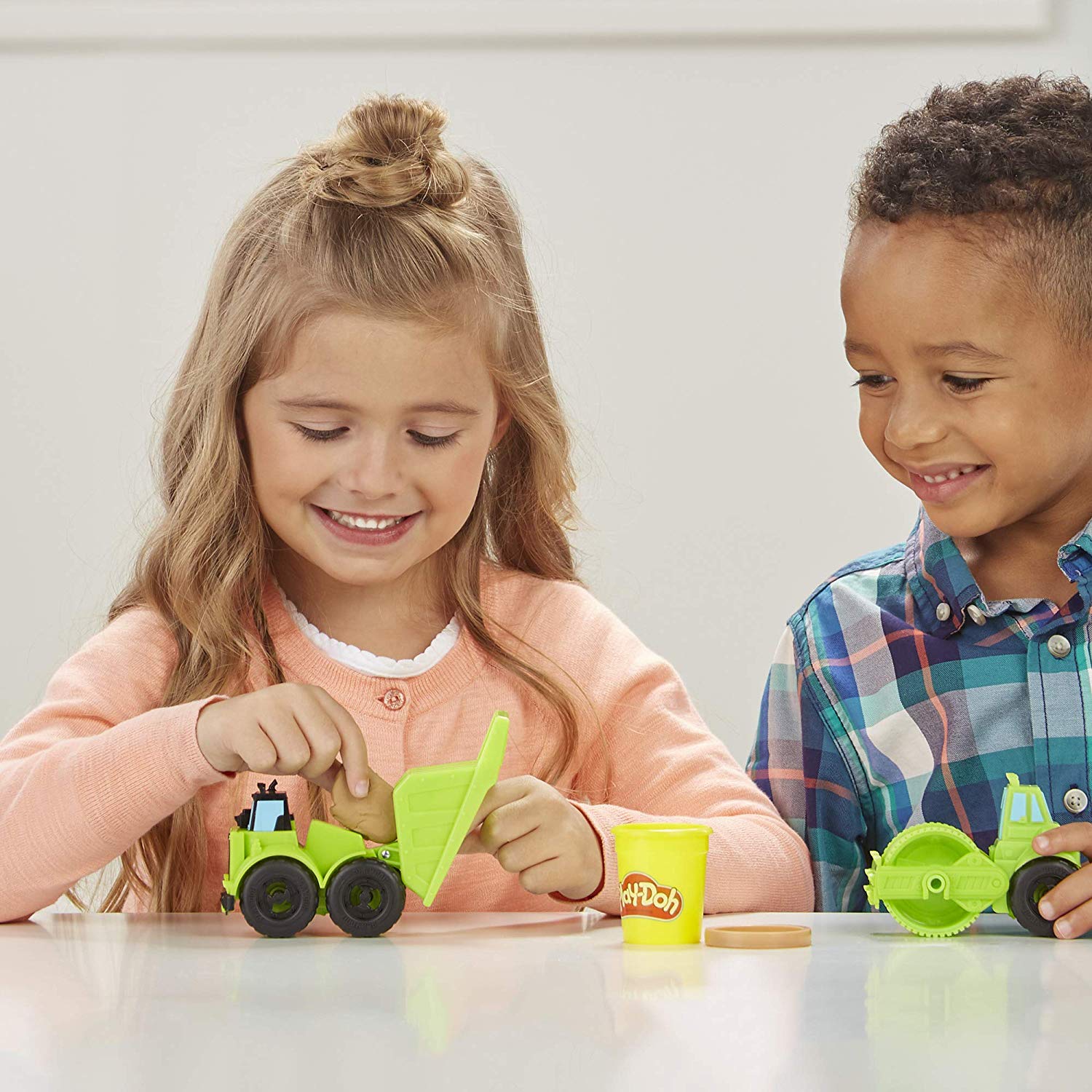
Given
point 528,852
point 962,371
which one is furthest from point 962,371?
point 528,852

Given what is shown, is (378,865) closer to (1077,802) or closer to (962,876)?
(962,876)

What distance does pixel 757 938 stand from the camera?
2.99 feet

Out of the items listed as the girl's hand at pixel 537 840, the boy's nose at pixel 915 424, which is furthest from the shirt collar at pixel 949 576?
the girl's hand at pixel 537 840

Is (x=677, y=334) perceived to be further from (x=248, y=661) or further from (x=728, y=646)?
(x=248, y=661)

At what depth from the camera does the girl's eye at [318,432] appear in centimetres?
120

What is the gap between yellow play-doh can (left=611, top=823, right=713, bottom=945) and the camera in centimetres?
94

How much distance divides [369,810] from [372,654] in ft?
1.14

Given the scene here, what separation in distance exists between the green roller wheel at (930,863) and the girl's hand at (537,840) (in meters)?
0.21

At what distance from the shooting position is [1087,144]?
1.22 m

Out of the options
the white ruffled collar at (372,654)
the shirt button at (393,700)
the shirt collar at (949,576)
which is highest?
the shirt collar at (949,576)

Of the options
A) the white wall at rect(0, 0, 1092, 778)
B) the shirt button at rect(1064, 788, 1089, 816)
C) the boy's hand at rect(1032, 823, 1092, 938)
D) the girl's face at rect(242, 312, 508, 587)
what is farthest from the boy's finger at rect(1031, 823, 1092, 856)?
the white wall at rect(0, 0, 1092, 778)

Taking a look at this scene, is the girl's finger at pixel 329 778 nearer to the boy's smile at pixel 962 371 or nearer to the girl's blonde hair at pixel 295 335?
the girl's blonde hair at pixel 295 335

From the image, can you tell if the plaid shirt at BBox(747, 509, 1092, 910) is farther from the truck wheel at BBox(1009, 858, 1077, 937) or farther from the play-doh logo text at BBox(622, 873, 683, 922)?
the play-doh logo text at BBox(622, 873, 683, 922)

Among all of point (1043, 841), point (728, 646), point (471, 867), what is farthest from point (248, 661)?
point (728, 646)
